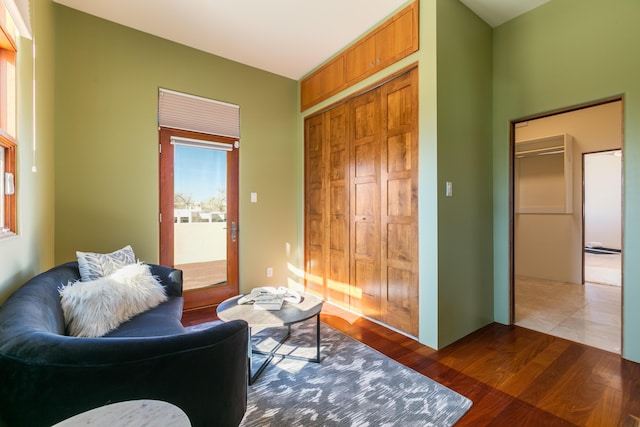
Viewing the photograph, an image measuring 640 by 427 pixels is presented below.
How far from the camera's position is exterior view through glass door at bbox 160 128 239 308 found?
311 centimetres

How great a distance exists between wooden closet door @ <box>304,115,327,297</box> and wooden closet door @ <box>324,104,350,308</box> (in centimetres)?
Answer: 12

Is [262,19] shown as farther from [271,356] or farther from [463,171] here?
[271,356]

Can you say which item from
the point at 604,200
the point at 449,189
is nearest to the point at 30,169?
the point at 449,189

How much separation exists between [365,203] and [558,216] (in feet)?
11.8

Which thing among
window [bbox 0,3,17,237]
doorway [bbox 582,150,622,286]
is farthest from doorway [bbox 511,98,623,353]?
window [bbox 0,3,17,237]

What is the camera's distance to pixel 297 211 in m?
4.03

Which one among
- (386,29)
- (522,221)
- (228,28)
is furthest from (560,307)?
(228,28)

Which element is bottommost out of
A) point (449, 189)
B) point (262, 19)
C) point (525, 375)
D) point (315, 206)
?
point (525, 375)

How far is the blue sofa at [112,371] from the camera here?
0.77 meters

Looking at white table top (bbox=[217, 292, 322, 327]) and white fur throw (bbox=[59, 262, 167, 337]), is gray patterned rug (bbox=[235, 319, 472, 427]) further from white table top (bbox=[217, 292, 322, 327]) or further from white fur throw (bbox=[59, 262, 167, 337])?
white fur throw (bbox=[59, 262, 167, 337])

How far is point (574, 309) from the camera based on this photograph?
3168 mm

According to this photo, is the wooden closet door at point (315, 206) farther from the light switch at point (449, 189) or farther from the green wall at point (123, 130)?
the light switch at point (449, 189)

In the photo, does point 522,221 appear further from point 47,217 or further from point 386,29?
point 47,217

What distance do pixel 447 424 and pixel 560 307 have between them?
273 centimetres
